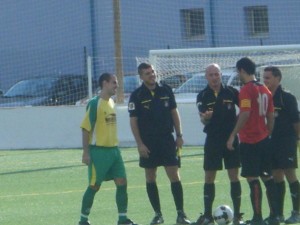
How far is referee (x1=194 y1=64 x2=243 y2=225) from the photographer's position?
11992mm

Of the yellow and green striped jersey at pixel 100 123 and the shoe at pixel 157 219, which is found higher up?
the yellow and green striped jersey at pixel 100 123

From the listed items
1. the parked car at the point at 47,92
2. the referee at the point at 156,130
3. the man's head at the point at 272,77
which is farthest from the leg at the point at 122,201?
the parked car at the point at 47,92

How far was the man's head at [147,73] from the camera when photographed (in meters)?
12.2

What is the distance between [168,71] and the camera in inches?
1073

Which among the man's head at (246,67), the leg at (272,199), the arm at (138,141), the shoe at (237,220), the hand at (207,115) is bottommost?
the shoe at (237,220)

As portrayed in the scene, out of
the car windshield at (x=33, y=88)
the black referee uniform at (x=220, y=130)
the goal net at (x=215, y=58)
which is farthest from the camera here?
the car windshield at (x=33, y=88)

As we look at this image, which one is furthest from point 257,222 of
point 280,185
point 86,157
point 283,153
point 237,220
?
point 86,157

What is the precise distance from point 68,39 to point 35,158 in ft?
51.6

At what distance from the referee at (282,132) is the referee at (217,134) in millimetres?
478

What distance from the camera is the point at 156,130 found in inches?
490

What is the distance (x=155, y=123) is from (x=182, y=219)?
4.00 feet

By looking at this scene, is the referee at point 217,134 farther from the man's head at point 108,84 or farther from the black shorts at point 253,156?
the man's head at point 108,84

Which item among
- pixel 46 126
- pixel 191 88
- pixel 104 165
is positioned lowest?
pixel 46 126

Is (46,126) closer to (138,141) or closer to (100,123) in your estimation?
(138,141)
